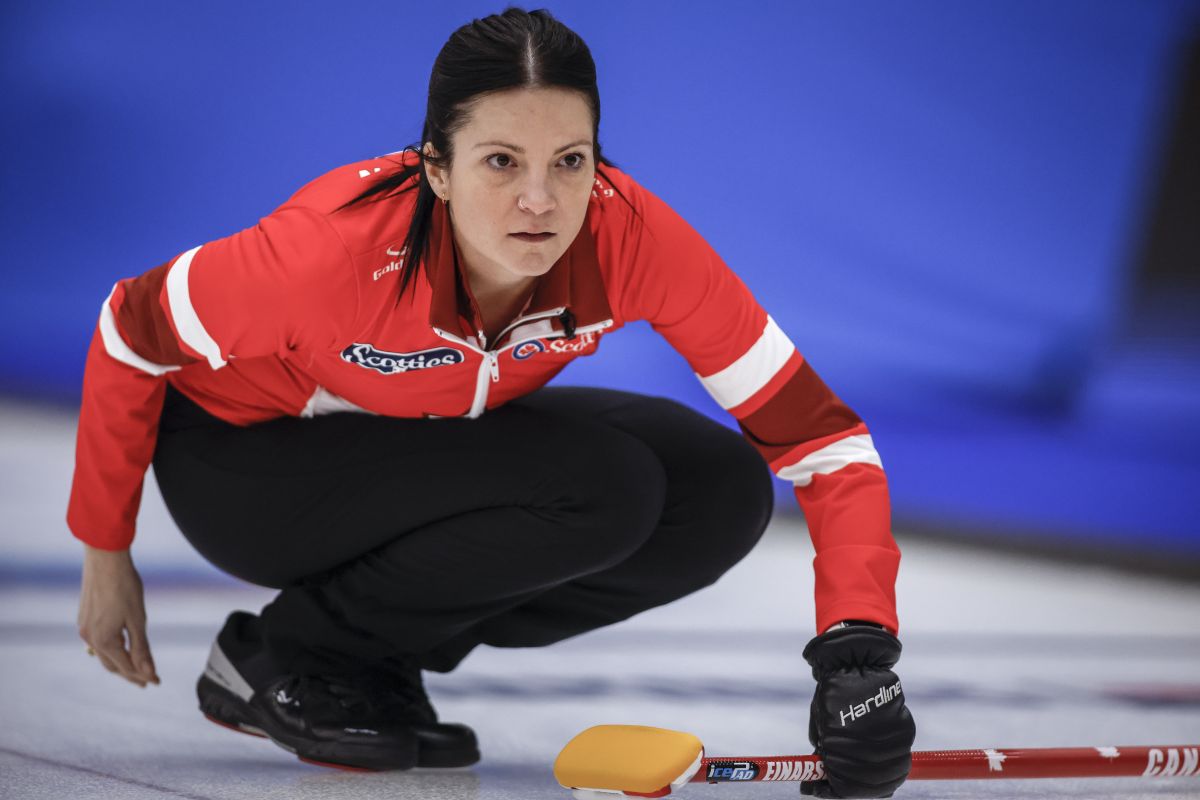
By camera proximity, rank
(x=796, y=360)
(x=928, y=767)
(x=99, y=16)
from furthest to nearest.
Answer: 1. (x=99, y=16)
2. (x=796, y=360)
3. (x=928, y=767)

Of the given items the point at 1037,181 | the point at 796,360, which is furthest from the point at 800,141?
the point at 796,360

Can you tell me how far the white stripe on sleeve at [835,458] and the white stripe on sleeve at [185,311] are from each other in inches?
23.4

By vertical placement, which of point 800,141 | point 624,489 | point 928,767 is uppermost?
point 800,141

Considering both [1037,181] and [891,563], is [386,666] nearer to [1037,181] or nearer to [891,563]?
[891,563]

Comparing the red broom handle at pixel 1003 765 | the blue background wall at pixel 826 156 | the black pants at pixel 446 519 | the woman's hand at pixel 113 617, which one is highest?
the blue background wall at pixel 826 156

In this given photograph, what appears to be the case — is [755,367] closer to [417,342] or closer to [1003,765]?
[417,342]

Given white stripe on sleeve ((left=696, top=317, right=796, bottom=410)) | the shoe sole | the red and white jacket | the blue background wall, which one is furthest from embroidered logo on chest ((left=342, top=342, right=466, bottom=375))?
the blue background wall

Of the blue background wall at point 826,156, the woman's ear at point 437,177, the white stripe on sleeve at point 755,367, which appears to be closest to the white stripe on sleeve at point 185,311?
the woman's ear at point 437,177

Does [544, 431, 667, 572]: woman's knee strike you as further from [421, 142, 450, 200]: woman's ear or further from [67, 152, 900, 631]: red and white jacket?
[421, 142, 450, 200]: woman's ear

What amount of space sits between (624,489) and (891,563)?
0.95 feet

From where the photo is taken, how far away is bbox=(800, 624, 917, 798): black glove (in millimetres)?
1139

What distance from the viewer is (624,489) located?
4.56 ft

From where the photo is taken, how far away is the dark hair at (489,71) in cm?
118

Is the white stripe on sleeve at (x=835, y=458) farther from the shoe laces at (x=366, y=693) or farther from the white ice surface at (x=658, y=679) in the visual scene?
the shoe laces at (x=366, y=693)
